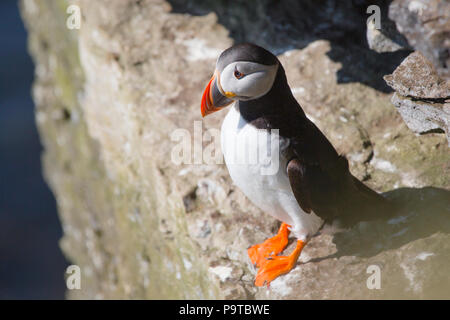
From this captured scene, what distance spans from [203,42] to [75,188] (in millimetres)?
4522

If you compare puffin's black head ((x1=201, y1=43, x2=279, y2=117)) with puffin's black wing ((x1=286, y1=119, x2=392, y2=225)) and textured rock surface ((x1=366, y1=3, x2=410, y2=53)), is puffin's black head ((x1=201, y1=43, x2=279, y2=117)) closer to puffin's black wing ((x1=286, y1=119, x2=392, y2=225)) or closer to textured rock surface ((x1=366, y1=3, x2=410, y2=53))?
puffin's black wing ((x1=286, y1=119, x2=392, y2=225))

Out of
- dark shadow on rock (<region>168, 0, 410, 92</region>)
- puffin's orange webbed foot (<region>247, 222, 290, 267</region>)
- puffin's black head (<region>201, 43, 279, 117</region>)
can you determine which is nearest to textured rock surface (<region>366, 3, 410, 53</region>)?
dark shadow on rock (<region>168, 0, 410, 92</region>)

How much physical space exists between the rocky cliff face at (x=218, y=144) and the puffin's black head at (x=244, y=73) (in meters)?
1.28

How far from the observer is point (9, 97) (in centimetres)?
1212

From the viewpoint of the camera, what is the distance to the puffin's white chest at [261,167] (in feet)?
9.79

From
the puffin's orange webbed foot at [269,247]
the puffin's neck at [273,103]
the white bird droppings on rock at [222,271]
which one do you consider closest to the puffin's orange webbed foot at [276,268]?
the puffin's orange webbed foot at [269,247]

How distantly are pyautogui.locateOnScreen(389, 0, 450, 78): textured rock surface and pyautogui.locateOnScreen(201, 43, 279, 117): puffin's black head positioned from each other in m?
0.76

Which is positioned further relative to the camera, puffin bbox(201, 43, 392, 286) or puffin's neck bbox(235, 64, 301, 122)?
puffin's neck bbox(235, 64, 301, 122)

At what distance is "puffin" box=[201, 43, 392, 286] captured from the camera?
2865 mm

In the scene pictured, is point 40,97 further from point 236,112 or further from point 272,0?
point 236,112

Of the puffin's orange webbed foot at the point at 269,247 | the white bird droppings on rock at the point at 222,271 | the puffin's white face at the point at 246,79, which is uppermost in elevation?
the puffin's white face at the point at 246,79

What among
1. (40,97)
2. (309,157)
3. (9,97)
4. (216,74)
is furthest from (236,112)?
(9,97)

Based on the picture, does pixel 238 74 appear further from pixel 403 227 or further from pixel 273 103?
pixel 403 227

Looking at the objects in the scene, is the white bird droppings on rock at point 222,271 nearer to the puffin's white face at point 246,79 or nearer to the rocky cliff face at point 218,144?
the rocky cliff face at point 218,144
